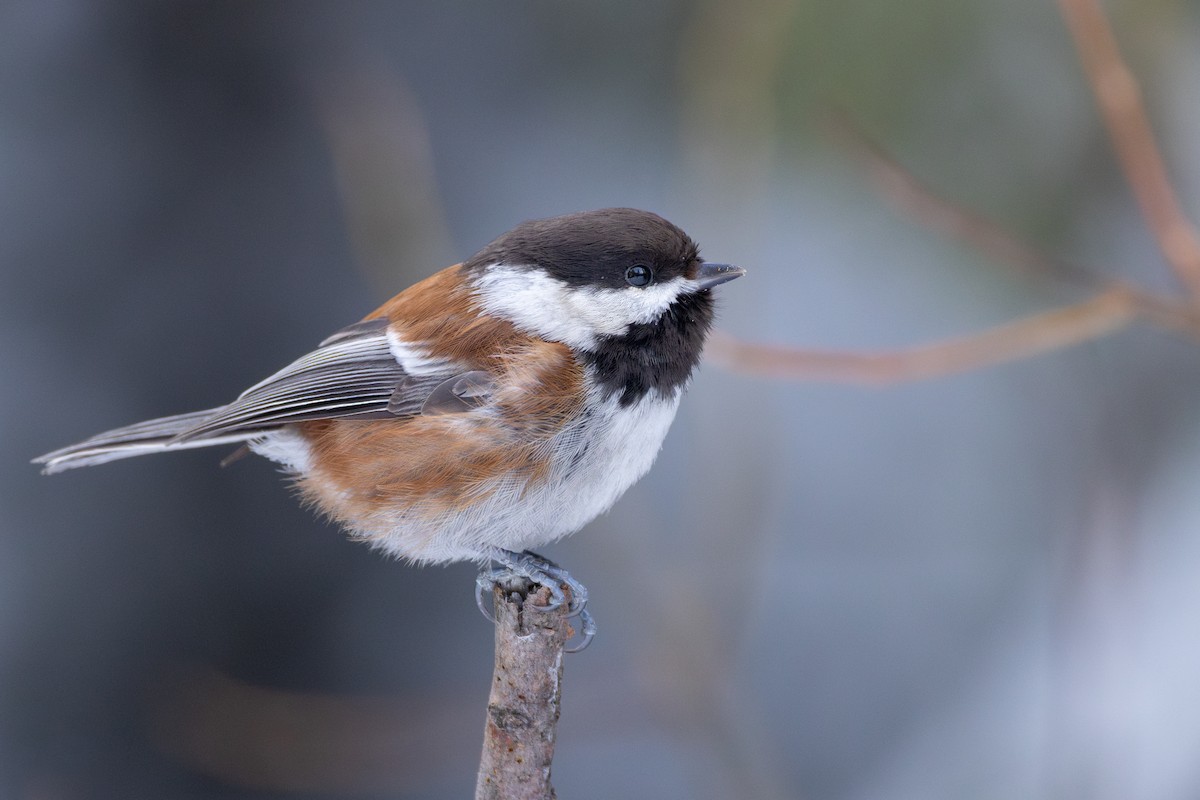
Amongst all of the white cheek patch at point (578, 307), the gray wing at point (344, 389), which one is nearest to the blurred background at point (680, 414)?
the gray wing at point (344, 389)

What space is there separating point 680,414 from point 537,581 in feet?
6.90

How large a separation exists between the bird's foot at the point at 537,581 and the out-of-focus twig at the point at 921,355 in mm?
605

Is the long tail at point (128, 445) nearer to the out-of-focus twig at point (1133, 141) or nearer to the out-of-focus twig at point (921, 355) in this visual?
the out-of-focus twig at point (921, 355)

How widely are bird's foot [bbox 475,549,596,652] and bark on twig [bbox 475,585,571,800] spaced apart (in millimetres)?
60

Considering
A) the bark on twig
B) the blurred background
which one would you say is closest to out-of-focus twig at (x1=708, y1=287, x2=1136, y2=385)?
the bark on twig

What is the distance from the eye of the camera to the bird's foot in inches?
82.0

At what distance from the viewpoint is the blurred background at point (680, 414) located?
140 inches

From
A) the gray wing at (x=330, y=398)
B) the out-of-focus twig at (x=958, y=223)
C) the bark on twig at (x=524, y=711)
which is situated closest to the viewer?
the bark on twig at (x=524, y=711)

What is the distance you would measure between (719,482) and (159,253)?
2.29m

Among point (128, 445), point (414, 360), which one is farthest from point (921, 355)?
point (128, 445)

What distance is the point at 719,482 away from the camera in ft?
10.8

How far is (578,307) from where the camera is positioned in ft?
7.60

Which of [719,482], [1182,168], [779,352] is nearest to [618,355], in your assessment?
[779,352]

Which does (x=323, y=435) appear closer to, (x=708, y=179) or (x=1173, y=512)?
(x=708, y=179)
